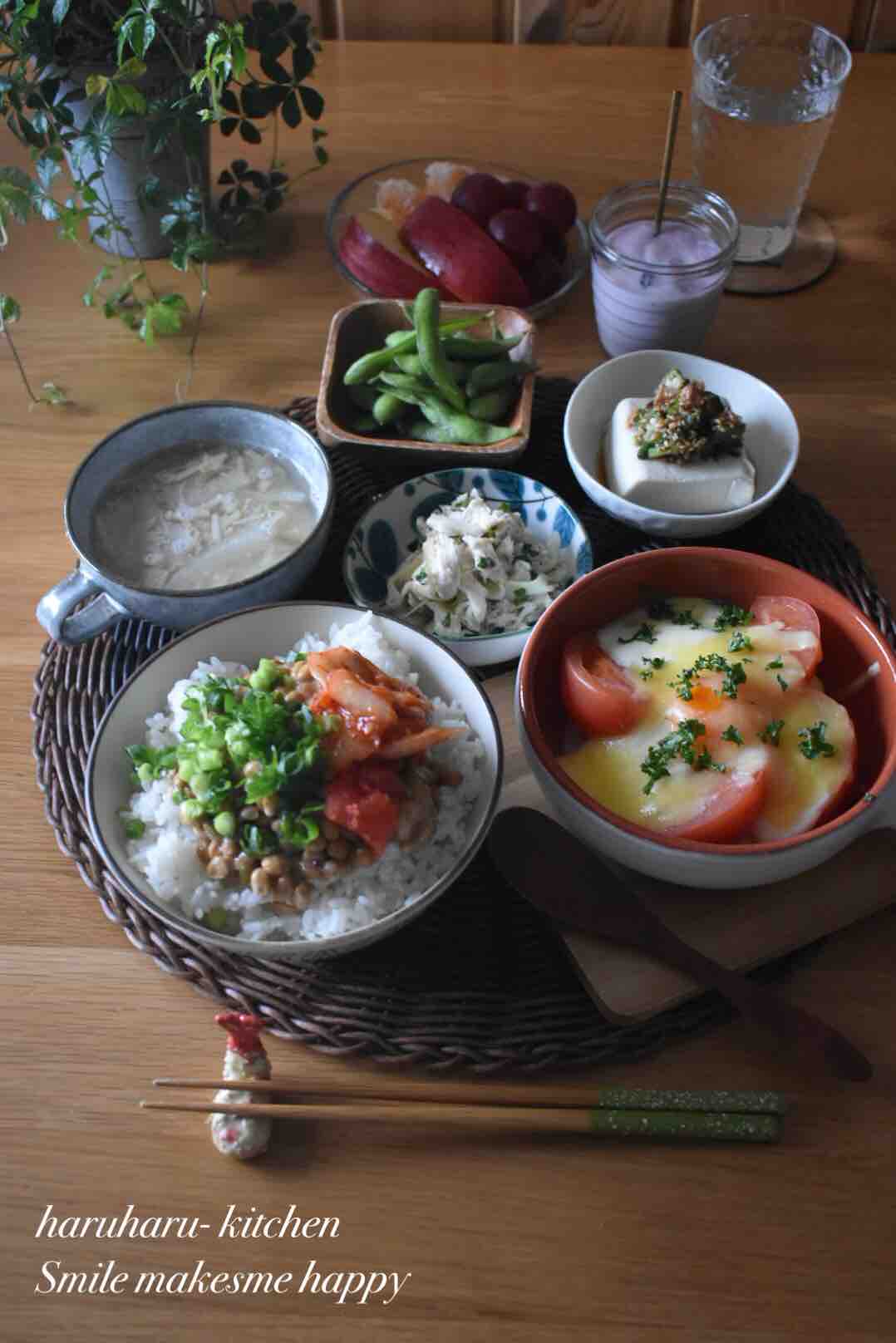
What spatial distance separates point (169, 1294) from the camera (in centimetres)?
117

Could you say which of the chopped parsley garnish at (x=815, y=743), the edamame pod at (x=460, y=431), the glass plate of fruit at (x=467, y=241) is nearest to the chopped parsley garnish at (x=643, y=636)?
the chopped parsley garnish at (x=815, y=743)

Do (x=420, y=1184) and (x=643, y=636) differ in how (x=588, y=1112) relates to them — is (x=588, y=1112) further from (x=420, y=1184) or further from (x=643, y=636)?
(x=643, y=636)

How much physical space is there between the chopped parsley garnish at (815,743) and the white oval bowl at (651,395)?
0.48 metres

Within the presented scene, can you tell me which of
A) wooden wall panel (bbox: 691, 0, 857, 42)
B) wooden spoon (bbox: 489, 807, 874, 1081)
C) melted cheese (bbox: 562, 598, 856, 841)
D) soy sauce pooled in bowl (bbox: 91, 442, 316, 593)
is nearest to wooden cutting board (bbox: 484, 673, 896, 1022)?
wooden spoon (bbox: 489, 807, 874, 1081)

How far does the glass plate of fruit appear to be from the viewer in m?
2.17

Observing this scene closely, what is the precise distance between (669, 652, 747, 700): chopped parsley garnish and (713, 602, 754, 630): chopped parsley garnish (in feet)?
0.21

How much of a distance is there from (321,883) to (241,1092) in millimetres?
248

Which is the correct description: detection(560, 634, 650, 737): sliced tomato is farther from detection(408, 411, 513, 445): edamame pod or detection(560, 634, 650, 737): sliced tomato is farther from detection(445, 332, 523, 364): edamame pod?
detection(445, 332, 523, 364): edamame pod

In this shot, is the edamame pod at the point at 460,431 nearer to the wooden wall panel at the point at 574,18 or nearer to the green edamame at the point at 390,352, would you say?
the green edamame at the point at 390,352

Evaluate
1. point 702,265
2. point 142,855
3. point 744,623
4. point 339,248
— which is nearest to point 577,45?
point 339,248

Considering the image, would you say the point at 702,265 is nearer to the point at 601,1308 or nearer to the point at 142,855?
the point at 142,855

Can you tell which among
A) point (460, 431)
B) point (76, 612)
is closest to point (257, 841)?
point (76, 612)

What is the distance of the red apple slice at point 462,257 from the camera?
215 centimetres

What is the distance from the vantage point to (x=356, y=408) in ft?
6.52
